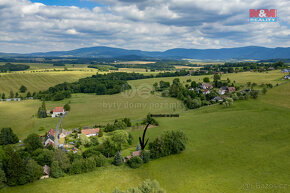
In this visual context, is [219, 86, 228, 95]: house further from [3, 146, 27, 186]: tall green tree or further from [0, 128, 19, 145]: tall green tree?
[3, 146, 27, 186]: tall green tree

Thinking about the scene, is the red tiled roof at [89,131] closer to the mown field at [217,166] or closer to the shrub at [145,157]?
the mown field at [217,166]

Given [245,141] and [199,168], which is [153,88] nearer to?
[245,141]

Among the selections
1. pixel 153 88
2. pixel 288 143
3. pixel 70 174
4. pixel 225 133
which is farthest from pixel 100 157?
pixel 153 88

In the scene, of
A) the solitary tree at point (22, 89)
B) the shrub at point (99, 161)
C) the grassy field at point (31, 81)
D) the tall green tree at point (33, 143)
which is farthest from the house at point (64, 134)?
the solitary tree at point (22, 89)

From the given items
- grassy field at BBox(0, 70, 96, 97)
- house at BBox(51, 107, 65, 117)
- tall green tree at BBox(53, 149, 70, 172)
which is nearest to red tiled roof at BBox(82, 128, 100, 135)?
tall green tree at BBox(53, 149, 70, 172)

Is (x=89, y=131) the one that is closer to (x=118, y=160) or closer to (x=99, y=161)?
(x=99, y=161)

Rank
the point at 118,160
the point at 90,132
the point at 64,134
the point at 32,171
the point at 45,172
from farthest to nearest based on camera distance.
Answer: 1. the point at 90,132
2. the point at 64,134
3. the point at 118,160
4. the point at 45,172
5. the point at 32,171

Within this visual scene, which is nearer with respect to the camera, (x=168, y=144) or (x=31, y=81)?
(x=168, y=144)

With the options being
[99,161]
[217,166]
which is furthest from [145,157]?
[217,166]
